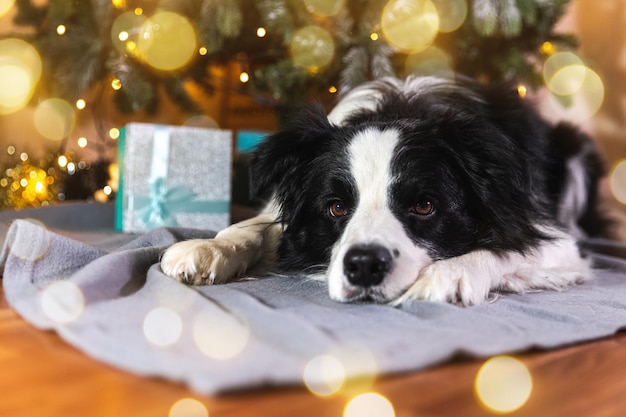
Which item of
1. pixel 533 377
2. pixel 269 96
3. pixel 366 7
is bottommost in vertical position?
pixel 533 377

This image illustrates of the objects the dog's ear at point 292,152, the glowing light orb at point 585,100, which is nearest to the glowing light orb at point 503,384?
the dog's ear at point 292,152

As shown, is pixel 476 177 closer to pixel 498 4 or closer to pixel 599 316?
pixel 599 316

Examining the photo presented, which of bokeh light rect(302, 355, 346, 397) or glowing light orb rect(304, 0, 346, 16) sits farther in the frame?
glowing light orb rect(304, 0, 346, 16)

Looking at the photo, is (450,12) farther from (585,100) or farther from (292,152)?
(585,100)

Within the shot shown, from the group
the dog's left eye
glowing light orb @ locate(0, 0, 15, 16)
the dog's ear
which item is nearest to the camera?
the dog's left eye

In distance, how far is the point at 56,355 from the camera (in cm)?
106

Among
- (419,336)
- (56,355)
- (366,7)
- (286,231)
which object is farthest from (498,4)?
(56,355)

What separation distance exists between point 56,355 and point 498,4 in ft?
7.14

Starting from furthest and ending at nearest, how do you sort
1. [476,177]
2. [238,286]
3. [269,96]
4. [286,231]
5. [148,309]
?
[269,96] → [286,231] → [476,177] → [238,286] → [148,309]

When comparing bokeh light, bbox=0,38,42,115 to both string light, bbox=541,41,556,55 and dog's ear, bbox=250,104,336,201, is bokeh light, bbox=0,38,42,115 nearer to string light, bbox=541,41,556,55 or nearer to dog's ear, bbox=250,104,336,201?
dog's ear, bbox=250,104,336,201

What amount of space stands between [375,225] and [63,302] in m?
0.73

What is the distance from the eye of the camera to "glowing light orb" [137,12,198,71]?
252 centimetres

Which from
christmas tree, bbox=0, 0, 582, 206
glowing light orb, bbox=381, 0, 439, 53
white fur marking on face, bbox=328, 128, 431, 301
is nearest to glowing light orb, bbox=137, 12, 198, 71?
christmas tree, bbox=0, 0, 582, 206

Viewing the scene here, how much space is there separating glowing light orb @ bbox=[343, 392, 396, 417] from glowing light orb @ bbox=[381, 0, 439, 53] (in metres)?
1.91
